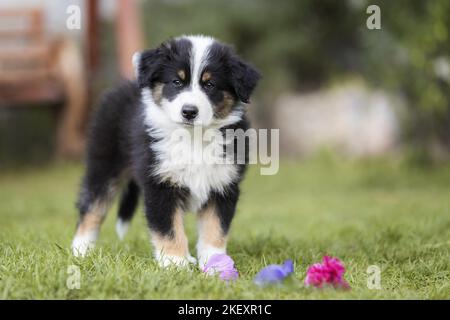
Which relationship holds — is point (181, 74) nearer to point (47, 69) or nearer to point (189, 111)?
point (189, 111)

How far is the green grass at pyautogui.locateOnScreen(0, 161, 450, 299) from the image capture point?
9.21 feet

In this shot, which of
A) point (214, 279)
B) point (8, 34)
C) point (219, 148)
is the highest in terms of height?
point (8, 34)

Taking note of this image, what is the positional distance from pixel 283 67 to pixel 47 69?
13.0ft

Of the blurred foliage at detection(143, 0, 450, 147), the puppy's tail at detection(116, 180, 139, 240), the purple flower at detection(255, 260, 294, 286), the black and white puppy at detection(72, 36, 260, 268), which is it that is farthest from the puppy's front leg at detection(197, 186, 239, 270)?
the blurred foliage at detection(143, 0, 450, 147)

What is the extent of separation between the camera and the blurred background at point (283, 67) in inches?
293

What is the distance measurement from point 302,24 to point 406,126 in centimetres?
335

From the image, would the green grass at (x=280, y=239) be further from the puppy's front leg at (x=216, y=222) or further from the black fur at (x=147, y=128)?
the black fur at (x=147, y=128)

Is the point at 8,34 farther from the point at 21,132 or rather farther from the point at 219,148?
the point at 219,148

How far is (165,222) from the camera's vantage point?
3.38m

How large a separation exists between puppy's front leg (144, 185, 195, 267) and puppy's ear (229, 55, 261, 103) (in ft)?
2.02

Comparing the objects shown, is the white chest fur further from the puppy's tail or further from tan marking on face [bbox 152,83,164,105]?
the puppy's tail

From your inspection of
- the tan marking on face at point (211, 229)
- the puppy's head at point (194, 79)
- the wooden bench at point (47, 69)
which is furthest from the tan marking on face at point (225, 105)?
the wooden bench at point (47, 69)

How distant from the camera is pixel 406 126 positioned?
856 centimetres
